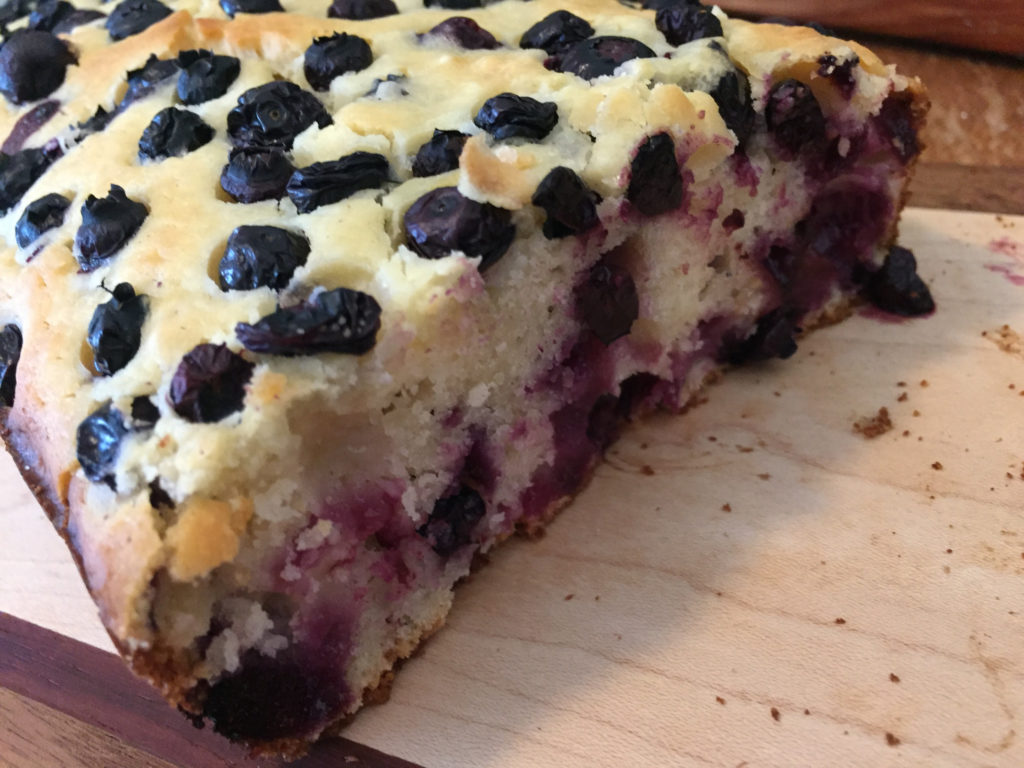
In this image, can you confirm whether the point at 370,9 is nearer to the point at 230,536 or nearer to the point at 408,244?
the point at 408,244

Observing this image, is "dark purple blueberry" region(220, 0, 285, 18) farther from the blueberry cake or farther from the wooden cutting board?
the wooden cutting board

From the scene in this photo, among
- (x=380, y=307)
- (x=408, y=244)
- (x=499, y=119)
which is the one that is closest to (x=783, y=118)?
(x=499, y=119)

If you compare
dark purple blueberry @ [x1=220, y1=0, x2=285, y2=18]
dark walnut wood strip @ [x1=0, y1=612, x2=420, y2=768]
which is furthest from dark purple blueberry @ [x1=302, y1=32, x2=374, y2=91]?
dark walnut wood strip @ [x1=0, y1=612, x2=420, y2=768]

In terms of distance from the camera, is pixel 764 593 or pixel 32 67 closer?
pixel 764 593

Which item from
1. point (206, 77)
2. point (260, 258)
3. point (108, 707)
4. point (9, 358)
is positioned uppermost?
point (206, 77)

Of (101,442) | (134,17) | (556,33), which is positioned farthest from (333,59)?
(101,442)

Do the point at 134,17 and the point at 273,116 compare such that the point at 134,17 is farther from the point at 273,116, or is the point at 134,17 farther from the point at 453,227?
the point at 453,227

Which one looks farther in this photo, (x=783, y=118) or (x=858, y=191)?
(x=858, y=191)
